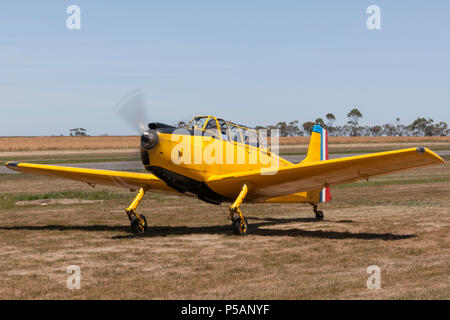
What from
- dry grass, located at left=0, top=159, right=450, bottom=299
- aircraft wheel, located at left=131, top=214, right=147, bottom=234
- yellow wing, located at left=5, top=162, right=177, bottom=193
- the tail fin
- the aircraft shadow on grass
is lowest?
the aircraft shadow on grass

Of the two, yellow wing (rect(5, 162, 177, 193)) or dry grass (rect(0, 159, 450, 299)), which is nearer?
dry grass (rect(0, 159, 450, 299))

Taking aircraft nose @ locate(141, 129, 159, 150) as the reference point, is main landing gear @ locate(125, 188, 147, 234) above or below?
below

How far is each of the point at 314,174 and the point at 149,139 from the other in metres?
3.83

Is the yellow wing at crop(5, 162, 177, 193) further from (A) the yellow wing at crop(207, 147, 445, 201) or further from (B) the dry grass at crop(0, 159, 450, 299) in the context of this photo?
(A) the yellow wing at crop(207, 147, 445, 201)

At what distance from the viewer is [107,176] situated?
48.3 feet

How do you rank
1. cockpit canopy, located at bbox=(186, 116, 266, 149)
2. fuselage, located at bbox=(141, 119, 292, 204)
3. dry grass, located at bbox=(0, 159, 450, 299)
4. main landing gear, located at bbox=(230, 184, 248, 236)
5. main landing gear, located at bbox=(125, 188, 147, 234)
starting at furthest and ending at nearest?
1. main landing gear, located at bbox=(125, 188, 147, 234)
2. cockpit canopy, located at bbox=(186, 116, 266, 149)
3. main landing gear, located at bbox=(230, 184, 248, 236)
4. fuselage, located at bbox=(141, 119, 292, 204)
5. dry grass, located at bbox=(0, 159, 450, 299)

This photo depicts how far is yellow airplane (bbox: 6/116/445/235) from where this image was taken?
37.8 feet

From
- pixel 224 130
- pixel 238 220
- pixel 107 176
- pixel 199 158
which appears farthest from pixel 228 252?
pixel 107 176

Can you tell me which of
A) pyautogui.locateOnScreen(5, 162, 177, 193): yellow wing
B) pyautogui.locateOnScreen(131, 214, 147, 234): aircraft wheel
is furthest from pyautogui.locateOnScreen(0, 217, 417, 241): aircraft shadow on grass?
pyautogui.locateOnScreen(5, 162, 177, 193): yellow wing

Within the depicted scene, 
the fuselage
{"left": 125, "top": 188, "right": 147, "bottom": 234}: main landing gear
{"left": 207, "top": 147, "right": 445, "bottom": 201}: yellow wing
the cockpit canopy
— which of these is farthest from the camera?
{"left": 125, "top": 188, "right": 147, "bottom": 234}: main landing gear

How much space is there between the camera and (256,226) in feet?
47.5

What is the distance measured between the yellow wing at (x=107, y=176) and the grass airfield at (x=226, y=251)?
45.5 inches

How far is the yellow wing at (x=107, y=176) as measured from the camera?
14.1 metres
